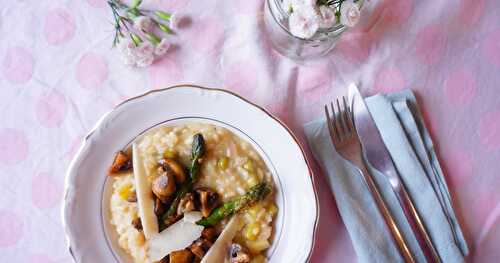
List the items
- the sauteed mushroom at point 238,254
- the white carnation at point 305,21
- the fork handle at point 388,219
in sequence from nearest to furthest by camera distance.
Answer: the white carnation at point 305,21, the sauteed mushroom at point 238,254, the fork handle at point 388,219

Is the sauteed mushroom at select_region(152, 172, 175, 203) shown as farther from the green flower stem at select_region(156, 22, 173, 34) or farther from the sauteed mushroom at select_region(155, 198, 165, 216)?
the green flower stem at select_region(156, 22, 173, 34)

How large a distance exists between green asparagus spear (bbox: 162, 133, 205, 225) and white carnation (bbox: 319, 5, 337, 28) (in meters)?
0.73

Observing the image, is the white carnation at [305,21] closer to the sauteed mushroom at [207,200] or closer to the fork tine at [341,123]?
the fork tine at [341,123]

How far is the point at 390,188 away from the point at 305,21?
3.03ft

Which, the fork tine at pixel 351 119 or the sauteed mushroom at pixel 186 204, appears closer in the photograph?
the sauteed mushroom at pixel 186 204

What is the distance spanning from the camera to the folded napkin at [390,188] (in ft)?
7.04

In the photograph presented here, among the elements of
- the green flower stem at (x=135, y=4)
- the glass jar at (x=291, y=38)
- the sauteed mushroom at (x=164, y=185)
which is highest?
the green flower stem at (x=135, y=4)


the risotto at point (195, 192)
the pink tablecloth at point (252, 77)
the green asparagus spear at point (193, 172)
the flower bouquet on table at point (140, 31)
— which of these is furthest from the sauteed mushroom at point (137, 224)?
the flower bouquet on table at point (140, 31)

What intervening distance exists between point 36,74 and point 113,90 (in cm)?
39

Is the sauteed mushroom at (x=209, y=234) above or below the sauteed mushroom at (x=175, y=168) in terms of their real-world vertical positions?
below

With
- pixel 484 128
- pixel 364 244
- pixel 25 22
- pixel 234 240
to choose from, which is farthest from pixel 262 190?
pixel 25 22

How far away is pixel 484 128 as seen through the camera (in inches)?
91.4

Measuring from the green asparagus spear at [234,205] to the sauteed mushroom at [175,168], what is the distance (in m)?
0.21

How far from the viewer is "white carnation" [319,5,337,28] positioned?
1.83m
